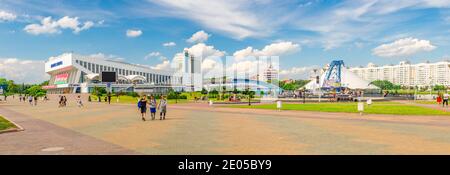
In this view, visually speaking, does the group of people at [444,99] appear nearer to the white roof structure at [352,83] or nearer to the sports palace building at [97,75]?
the white roof structure at [352,83]

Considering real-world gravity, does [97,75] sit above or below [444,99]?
above

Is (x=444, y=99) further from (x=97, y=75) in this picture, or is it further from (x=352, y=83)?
(x=97, y=75)

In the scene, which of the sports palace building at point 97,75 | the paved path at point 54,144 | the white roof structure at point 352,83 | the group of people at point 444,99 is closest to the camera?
the paved path at point 54,144

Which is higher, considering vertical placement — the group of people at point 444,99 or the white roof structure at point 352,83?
the white roof structure at point 352,83

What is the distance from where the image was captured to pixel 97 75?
118938 mm

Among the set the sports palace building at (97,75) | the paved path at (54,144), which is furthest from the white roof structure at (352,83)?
the paved path at (54,144)

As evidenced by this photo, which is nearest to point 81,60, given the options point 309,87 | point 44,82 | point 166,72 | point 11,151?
point 166,72

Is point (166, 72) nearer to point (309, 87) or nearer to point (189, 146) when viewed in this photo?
point (309, 87)

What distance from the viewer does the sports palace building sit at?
12162 cm

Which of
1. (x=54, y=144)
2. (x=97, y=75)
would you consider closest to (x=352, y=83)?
(x=54, y=144)

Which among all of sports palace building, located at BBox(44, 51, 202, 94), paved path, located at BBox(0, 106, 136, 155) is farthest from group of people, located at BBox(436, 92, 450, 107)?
sports palace building, located at BBox(44, 51, 202, 94)

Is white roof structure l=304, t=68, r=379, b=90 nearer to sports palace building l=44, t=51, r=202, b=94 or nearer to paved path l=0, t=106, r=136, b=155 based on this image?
sports palace building l=44, t=51, r=202, b=94

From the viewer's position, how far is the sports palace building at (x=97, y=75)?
399ft
